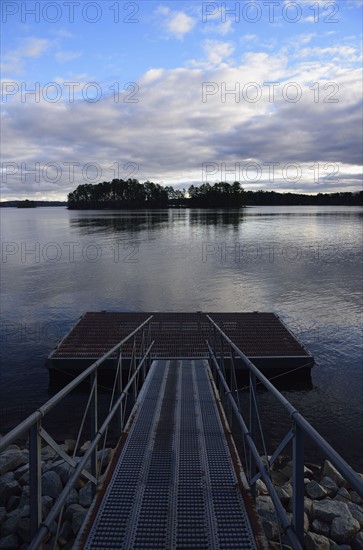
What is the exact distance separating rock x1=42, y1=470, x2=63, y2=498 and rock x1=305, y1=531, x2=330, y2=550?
166 inches

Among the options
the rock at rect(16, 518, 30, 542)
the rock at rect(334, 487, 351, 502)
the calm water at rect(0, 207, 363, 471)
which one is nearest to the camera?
the rock at rect(16, 518, 30, 542)

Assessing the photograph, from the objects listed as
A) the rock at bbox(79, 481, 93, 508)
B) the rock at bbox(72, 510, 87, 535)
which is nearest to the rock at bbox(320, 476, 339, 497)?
the rock at bbox(79, 481, 93, 508)

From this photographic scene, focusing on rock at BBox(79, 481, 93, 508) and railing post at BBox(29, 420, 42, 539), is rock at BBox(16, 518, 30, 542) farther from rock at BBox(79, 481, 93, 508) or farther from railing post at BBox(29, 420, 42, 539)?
railing post at BBox(29, 420, 42, 539)

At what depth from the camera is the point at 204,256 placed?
144ft

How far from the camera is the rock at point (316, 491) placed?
812 cm

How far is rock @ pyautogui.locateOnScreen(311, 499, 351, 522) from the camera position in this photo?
726 cm

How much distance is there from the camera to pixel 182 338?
53.6 ft

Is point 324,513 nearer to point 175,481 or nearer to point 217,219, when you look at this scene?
point 175,481

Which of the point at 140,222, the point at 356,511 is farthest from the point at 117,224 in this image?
the point at 356,511

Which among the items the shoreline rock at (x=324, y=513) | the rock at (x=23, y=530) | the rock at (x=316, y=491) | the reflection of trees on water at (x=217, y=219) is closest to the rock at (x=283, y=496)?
the shoreline rock at (x=324, y=513)

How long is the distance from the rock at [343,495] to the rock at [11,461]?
20.7ft

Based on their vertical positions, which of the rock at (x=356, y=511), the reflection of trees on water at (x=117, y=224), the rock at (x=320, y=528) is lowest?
the rock at (x=356, y=511)
